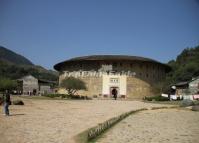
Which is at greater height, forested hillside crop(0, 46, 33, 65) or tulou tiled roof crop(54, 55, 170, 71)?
forested hillside crop(0, 46, 33, 65)

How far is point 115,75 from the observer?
55344 millimetres

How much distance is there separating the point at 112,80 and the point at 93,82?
3.06 meters

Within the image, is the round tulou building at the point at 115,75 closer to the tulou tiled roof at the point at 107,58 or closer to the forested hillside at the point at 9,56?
the tulou tiled roof at the point at 107,58

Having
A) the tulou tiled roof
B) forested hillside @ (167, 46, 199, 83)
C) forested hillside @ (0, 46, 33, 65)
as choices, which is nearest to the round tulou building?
the tulou tiled roof

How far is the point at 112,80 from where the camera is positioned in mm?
55406

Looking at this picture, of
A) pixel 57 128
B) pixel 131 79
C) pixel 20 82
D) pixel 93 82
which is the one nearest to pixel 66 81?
pixel 93 82

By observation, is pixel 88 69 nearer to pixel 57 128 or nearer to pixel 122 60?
pixel 122 60

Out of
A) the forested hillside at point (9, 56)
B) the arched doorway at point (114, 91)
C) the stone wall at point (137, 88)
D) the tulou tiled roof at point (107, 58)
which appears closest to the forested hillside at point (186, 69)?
the stone wall at point (137, 88)

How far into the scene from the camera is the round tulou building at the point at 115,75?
180ft

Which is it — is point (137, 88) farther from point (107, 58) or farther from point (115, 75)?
point (107, 58)

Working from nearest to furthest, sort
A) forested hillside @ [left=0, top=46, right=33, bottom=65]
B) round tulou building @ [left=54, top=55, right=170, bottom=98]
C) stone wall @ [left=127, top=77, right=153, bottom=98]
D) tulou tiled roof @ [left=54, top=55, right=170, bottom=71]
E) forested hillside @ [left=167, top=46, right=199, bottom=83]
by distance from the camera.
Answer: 1. forested hillside @ [left=0, top=46, right=33, bottom=65]
2. stone wall @ [left=127, top=77, right=153, bottom=98]
3. round tulou building @ [left=54, top=55, right=170, bottom=98]
4. tulou tiled roof @ [left=54, top=55, right=170, bottom=71]
5. forested hillside @ [left=167, top=46, right=199, bottom=83]

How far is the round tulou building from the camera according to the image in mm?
54906

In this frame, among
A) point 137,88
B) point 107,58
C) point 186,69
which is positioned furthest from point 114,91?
point 186,69

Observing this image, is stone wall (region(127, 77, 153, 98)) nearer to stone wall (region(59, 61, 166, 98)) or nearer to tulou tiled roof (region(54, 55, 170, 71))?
stone wall (region(59, 61, 166, 98))
